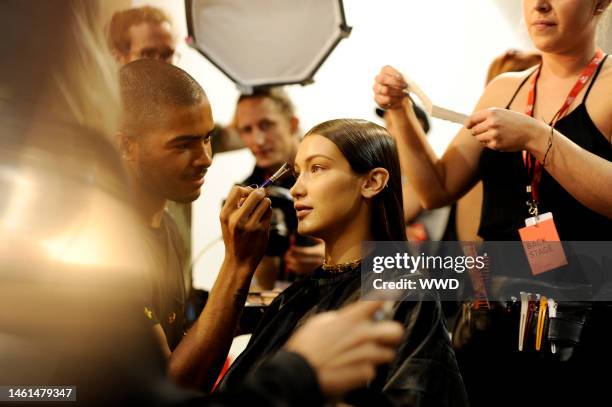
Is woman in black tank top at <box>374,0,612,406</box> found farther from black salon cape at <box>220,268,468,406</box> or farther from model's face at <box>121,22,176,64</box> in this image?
model's face at <box>121,22,176,64</box>

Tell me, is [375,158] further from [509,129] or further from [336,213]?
[509,129]

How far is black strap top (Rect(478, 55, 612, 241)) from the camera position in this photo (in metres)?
1.69

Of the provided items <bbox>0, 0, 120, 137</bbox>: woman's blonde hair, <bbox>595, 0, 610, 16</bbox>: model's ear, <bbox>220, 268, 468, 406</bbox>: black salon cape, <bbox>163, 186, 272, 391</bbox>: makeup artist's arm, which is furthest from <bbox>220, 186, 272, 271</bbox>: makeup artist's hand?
<bbox>595, 0, 610, 16</bbox>: model's ear

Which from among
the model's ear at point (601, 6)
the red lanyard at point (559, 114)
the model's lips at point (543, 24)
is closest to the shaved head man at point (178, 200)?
the red lanyard at point (559, 114)

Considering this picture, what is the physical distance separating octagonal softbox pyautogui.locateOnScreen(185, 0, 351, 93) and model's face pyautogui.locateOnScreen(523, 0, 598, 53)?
55 cm

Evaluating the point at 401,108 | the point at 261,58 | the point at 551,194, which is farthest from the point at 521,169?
the point at 261,58

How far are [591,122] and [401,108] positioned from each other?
1.54 ft

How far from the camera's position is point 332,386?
1.00 m

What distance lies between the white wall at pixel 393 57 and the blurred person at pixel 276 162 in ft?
0.57

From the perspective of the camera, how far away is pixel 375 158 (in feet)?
5.55

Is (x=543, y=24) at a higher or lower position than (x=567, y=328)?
higher

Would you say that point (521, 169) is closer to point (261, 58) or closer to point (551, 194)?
point (551, 194)

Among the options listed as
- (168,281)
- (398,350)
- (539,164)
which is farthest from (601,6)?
(168,281)

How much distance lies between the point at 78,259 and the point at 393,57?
132 cm
